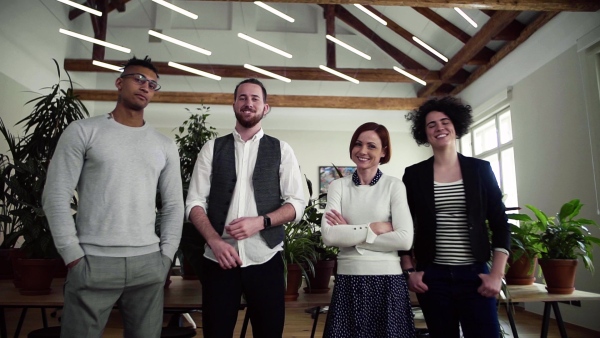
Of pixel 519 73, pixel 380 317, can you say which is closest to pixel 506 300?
pixel 380 317

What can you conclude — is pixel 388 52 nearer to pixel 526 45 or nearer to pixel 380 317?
pixel 526 45

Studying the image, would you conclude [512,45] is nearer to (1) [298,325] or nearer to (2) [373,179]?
(1) [298,325]

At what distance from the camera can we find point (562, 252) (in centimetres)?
241

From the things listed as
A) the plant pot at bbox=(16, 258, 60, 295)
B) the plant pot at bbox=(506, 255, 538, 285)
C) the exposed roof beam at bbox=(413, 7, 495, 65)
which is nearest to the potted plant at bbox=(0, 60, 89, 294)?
the plant pot at bbox=(16, 258, 60, 295)

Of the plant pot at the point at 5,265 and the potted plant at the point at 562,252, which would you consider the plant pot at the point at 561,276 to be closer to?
the potted plant at the point at 562,252

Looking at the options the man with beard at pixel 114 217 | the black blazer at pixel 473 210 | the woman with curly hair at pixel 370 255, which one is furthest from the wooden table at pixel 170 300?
the black blazer at pixel 473 210

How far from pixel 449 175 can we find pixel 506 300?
91 cm

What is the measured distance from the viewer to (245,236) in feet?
5.14

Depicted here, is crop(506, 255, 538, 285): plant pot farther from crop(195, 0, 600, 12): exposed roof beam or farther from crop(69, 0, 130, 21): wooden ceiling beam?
crop(69, 0, 130, 21): wooden ceiling beam

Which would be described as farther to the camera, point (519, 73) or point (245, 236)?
point (519, 73)

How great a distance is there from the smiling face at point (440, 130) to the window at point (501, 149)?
432 centimetres

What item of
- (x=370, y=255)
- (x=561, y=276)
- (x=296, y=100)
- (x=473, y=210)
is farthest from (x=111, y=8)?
(x=561, y=276)

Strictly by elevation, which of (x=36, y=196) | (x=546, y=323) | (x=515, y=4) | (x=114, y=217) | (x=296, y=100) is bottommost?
(x=546, y=323)

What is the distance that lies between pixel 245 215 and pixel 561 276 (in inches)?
71.6
